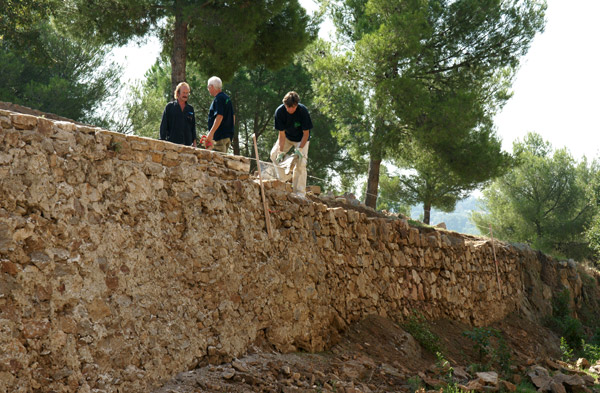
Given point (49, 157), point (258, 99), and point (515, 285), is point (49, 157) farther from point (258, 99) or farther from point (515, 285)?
point (258, 99)

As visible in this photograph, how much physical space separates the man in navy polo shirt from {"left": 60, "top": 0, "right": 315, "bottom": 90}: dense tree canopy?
423 centimetres

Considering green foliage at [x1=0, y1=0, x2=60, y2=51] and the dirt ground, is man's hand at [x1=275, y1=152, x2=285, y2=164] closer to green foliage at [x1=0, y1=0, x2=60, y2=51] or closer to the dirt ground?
the dirt ground

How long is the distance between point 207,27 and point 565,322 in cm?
1006

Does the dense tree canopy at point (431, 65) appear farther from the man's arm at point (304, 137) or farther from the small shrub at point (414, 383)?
the small shrub at point (414, 383)

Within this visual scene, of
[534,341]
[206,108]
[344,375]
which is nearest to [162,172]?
[344,375]

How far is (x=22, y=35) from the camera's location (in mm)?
13312

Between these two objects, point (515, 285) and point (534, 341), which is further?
point (515, 285)

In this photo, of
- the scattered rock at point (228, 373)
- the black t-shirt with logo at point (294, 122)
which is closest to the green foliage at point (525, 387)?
the scattered rock at point (228, 373)

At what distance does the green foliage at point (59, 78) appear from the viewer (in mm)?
15727

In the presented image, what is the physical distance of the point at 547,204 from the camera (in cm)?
2520

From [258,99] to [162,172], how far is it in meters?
12.8

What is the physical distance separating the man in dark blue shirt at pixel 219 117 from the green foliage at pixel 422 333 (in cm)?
381

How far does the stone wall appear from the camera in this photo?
13.7 feet

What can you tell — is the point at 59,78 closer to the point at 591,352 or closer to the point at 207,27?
the point at 207,27
